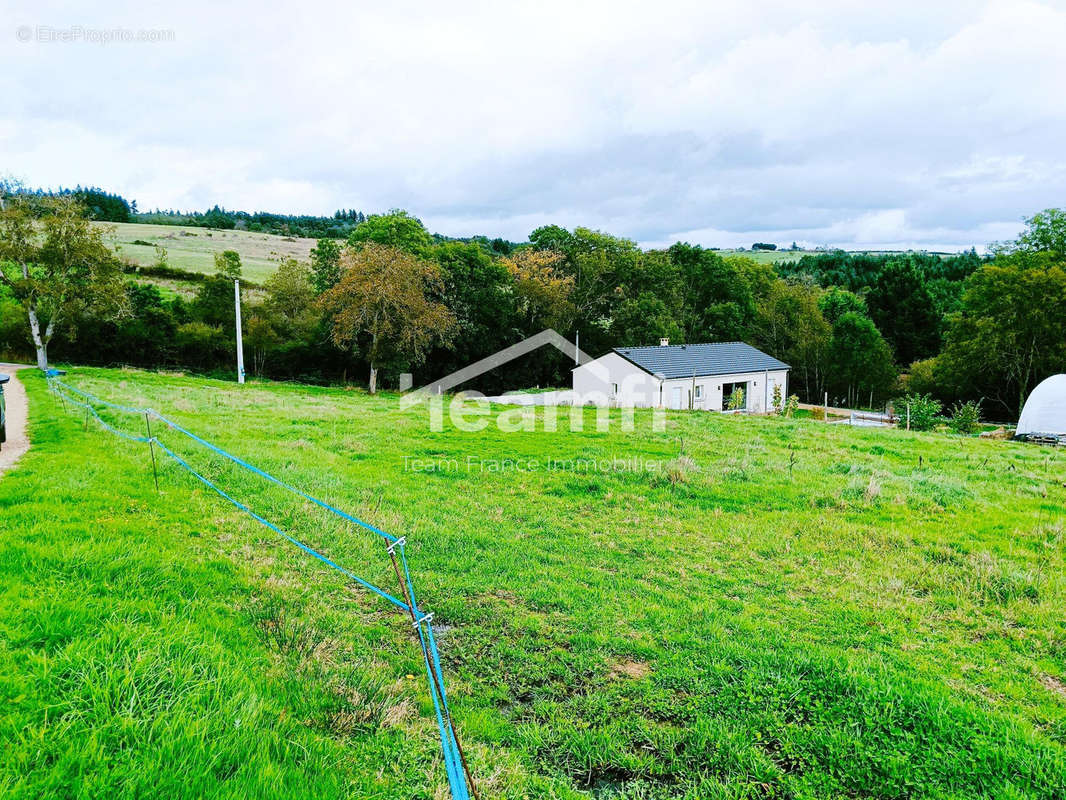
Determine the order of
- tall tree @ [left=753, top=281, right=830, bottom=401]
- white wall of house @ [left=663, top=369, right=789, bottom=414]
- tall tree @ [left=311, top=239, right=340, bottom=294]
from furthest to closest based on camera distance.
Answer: tall tree @ [left=753, top=281, right=830, bottom=401], tall tree @ [left=311, top=239, right=340, bottom=294], white wall of house @ [left=663, top=369, right=789, bottom=414]

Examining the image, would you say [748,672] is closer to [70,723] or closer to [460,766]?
[460,766]

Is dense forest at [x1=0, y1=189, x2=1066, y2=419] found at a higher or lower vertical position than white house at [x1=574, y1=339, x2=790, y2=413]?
higher

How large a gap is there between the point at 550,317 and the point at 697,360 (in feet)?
41.2

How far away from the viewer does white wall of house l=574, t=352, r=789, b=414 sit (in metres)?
30.7

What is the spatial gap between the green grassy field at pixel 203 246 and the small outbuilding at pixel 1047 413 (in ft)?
180

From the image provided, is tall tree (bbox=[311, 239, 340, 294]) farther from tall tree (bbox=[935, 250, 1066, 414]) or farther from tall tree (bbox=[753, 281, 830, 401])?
tall tree (bbox=[935, 250, 1066, 414])

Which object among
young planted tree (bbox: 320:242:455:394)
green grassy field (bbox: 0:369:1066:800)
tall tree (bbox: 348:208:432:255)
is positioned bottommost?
green grassy field (bbox: 0:369:1066:800)

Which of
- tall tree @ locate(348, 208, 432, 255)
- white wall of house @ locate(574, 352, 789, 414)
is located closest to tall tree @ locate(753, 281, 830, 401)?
white wall of house @ locate(574, 352, 789, 414)

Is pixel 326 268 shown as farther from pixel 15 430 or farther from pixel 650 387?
pixel 15 430

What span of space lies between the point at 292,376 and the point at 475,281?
14.1 m

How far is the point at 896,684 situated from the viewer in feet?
12.5

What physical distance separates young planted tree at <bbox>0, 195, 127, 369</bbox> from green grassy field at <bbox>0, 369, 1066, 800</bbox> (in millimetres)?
20400

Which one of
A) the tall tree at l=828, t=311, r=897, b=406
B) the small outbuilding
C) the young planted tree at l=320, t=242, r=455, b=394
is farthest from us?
the tall tree at l=828, t=311, r=897, b=406

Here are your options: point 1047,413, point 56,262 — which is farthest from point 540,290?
point 1047,413
